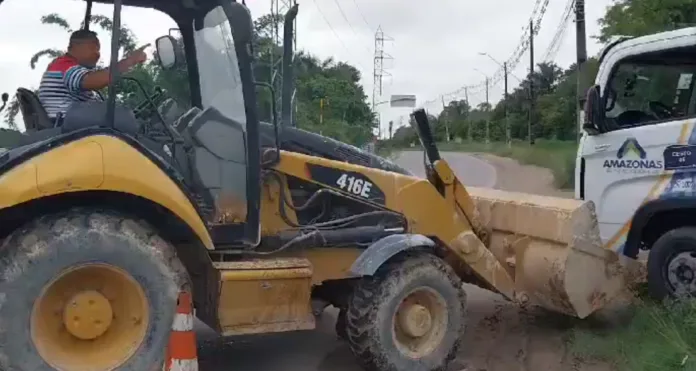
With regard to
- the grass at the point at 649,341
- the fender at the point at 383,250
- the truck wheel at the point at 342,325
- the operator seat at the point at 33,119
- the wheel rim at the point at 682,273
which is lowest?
the grass at the point at 649,341

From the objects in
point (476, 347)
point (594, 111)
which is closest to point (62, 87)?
point (476, 347)

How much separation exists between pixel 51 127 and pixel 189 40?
4.49 feet

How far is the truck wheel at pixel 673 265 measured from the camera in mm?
7133

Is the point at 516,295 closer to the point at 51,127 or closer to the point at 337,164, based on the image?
the point at 337,164

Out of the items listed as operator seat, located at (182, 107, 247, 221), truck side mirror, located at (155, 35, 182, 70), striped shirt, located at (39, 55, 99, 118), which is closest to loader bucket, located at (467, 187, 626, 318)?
operator seat, located at (182, 107, 247, 221)

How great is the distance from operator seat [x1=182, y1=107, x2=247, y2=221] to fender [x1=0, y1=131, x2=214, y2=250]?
0.59m

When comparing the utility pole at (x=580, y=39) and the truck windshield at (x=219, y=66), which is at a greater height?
the utility pole at (x=580, y=39)

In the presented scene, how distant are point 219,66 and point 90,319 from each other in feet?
6.63

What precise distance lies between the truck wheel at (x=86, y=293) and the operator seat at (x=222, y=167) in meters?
0.72

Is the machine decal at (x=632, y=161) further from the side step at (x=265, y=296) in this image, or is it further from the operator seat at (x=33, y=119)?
the operator seat at (x=33, y=119)

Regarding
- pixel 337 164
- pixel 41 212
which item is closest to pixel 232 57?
pixel 337 164

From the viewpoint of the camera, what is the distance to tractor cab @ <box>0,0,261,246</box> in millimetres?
5113

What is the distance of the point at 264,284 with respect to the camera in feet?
18.1

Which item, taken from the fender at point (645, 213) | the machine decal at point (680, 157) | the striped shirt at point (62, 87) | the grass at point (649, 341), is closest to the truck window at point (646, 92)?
the machine decal at point (680, 157)
